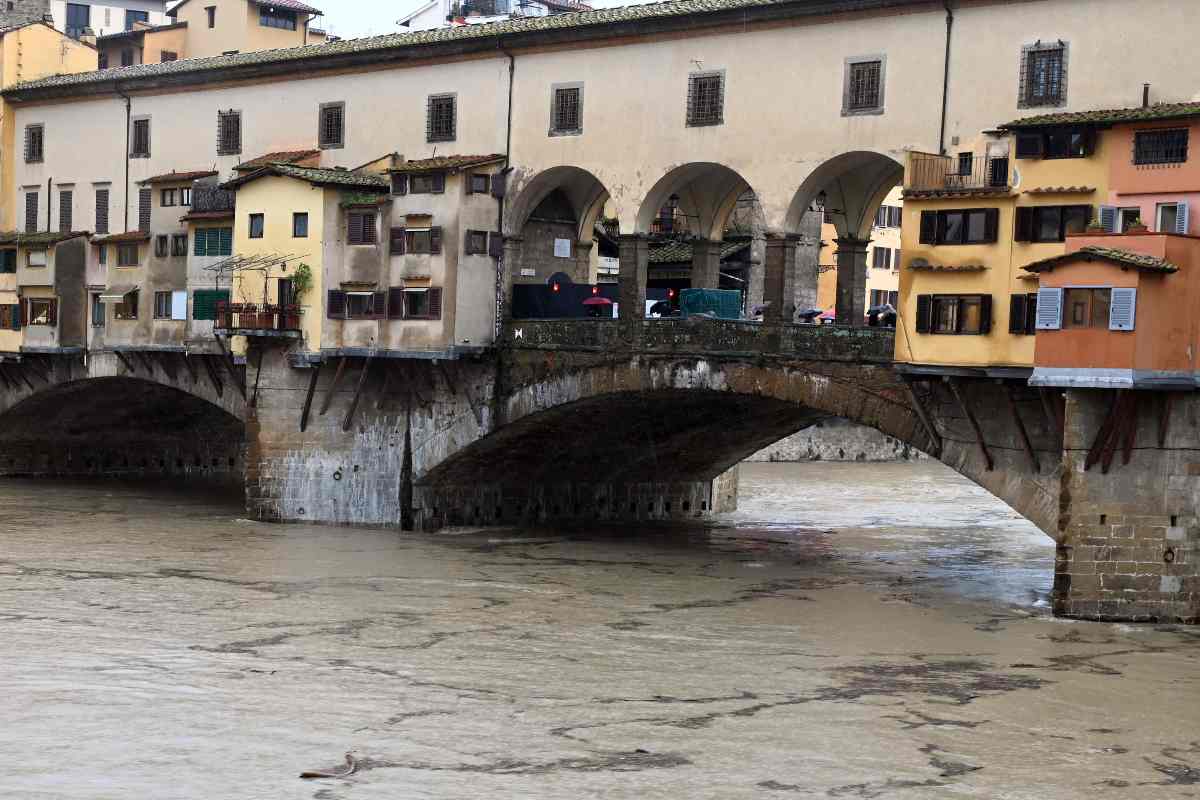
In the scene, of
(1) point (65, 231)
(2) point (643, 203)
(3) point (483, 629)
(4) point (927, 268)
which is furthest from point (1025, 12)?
(1) point (65, 231)

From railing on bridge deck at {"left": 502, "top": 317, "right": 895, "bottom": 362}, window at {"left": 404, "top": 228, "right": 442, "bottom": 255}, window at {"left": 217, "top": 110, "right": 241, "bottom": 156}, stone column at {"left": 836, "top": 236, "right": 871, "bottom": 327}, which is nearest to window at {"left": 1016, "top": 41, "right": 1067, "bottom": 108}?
railing on bridge deck at {"left": 502, "top": 317, "right": 895, "bottom": 362}

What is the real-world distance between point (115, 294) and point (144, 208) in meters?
2.48

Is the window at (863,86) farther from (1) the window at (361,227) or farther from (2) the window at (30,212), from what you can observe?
(2) the window at (30,212)

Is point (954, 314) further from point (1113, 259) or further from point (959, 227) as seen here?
point (1113, 259)

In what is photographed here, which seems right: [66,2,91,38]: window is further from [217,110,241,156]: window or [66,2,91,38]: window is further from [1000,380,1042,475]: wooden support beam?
[1000,380,1042,475]: wooden support beam

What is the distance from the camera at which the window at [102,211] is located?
54.8 metres

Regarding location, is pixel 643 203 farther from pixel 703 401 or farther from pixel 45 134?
pixel 45 134

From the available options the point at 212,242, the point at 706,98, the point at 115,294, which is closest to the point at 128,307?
the point at 115,294

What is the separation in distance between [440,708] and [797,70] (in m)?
17.5

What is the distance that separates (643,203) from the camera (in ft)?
137

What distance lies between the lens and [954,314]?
34.2 m

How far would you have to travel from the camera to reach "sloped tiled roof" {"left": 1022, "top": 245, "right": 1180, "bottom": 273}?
101 feet

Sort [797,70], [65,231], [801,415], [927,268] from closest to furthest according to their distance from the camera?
[927,268], [797,70], [801,415], [65,231]

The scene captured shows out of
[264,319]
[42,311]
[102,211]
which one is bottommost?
[42,311]
